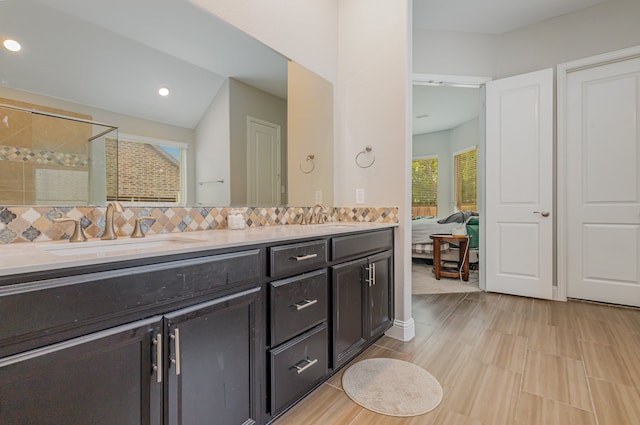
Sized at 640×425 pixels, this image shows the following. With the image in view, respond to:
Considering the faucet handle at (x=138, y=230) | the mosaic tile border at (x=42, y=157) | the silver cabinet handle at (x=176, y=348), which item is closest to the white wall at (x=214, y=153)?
the faucet handle at (x=138, y=230)

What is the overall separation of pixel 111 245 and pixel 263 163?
3.56 ft

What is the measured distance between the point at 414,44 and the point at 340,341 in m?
3.26

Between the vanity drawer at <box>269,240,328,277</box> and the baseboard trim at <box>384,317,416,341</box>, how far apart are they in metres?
1.06

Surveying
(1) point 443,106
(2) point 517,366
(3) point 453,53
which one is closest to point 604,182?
(3) point 453,53

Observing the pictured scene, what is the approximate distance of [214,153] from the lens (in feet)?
5.74

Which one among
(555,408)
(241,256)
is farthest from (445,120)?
(241,256)

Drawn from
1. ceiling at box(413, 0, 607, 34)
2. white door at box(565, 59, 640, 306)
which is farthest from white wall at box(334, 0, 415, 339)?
white door at box(565, 59, 640, 306)

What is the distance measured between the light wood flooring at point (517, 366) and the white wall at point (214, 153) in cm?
121

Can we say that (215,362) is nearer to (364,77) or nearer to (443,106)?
(364,77)

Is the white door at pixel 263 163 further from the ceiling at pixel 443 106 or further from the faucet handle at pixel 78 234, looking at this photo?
the ceiling at pixel 443 106

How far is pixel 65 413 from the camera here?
746 millimetres

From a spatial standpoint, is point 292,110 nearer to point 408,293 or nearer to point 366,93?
point 366,93

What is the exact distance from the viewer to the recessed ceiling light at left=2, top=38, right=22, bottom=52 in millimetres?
1091

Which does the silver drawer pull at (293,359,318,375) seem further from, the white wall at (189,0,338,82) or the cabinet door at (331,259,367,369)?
the white wall at (189,0,338,82)
